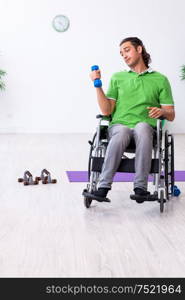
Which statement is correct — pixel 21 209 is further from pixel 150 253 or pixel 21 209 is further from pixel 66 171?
pixel 66 171

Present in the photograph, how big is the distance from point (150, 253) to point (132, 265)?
0.65ft

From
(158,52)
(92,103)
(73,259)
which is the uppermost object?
(158,52)

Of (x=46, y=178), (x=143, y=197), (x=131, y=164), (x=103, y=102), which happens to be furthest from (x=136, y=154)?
(x=46, y=178)

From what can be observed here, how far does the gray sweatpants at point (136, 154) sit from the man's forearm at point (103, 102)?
0.63ft

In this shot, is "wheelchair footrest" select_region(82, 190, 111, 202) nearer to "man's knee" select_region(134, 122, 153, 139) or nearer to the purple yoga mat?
"man's knee" select_region(134, 122, 153, 139)

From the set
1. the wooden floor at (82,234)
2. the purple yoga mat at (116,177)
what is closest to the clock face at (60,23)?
the purple yoga mat at (116,177)

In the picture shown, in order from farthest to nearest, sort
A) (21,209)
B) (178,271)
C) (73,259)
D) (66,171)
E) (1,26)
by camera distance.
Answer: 1. (1,26)
2. (66,171)
3. (21,209)
4. (73,259)
5. (178,271)

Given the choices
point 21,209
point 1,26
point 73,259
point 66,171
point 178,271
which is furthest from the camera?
point 1,26

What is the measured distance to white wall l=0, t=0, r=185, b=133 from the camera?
8.05 meters

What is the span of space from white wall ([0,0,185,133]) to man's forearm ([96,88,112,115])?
4780 mm

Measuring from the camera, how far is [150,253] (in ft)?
8.27

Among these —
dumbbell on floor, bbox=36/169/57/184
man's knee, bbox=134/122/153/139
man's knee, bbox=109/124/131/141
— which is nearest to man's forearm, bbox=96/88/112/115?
man's knee, bbox=109/124/131/141

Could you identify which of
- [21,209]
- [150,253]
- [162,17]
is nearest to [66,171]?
[21,209]

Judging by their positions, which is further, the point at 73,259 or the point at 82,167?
the point at 82,167
